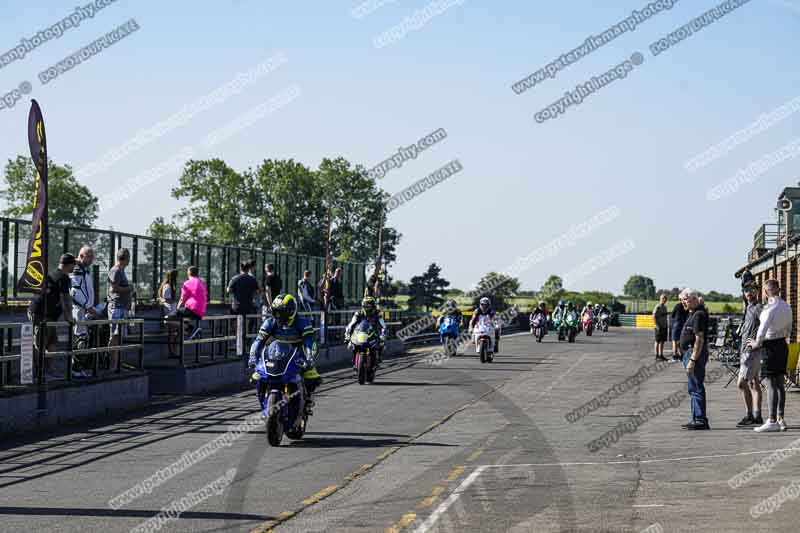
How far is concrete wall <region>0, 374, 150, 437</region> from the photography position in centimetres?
1523

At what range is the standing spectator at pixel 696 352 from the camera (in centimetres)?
1577

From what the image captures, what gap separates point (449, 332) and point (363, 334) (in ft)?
39.8

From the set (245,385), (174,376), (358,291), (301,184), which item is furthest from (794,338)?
(301,184)

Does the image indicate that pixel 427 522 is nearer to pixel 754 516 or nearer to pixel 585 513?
pixel 585 513

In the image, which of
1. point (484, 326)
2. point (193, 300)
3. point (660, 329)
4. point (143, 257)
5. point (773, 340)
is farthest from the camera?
point (660, 329)

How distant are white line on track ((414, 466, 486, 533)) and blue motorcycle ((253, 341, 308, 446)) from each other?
9.26ft

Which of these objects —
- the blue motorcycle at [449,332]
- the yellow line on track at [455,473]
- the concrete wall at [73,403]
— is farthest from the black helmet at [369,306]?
the yellow line on track at [455,473]

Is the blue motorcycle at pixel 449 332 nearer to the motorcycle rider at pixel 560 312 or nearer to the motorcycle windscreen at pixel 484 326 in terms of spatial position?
the motorcycle windscreen at pixel 484 326

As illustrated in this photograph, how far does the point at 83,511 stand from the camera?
9.77m

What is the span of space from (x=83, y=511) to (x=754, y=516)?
5336mm

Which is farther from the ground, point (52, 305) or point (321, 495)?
point (52, 305)

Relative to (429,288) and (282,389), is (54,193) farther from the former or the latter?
(282,389)

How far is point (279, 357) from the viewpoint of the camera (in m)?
14.4

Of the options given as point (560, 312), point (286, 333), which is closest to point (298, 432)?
point (286, 333)
